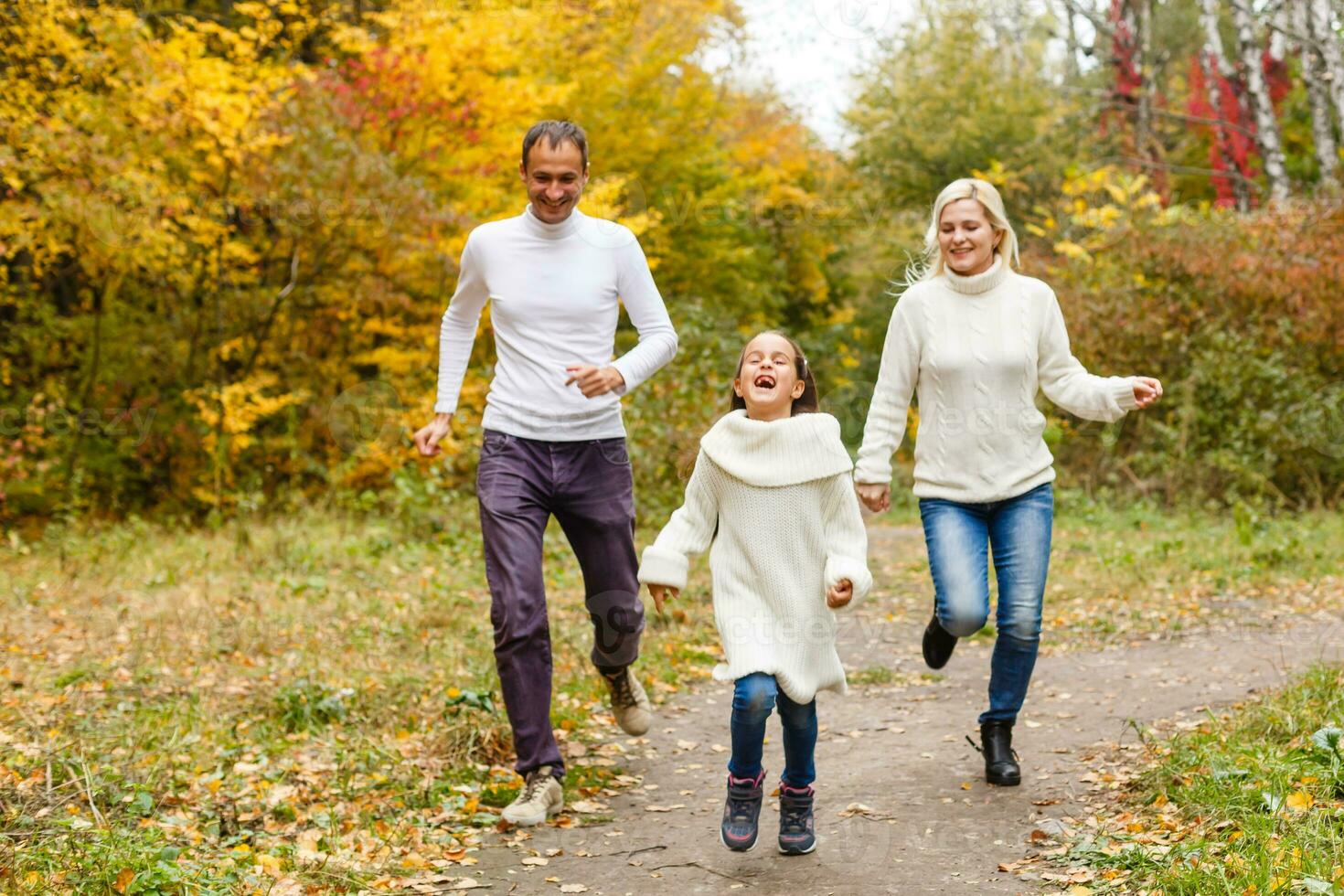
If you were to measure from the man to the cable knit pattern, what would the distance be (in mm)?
816

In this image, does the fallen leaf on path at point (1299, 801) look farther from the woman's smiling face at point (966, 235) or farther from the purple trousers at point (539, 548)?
the purple trousers at point (539, 548)

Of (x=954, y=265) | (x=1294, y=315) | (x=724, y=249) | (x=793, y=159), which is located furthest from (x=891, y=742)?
(x=793, y=159)

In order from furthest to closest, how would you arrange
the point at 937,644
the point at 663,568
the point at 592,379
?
1. the point at 937,644
2. the point at 592,379
3. the point at 663,568

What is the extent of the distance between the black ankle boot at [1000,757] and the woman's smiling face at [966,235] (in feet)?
5.11

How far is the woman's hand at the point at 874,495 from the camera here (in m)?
4.45

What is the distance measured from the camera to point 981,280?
14.5ft

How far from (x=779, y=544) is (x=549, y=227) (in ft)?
4.66

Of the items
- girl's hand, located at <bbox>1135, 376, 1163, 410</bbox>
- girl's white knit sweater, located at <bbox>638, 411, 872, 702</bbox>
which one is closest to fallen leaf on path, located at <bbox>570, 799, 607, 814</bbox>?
girl's white knit sweater, located at <bbox>638, 411, 872, 702</bbox>

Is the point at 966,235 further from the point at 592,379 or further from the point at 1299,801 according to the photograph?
the point at 1299,801

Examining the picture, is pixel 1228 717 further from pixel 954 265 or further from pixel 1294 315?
pixel 1294 315

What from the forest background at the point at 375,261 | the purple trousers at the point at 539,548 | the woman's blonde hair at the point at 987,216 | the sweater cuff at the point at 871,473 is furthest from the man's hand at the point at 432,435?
the forest background at the point at 375,261

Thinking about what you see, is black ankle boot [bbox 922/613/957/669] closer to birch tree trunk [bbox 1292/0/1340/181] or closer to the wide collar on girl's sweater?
the wide collar on girl's sweater

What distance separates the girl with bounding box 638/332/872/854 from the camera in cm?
366

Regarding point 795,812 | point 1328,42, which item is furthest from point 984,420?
point 1328,42
